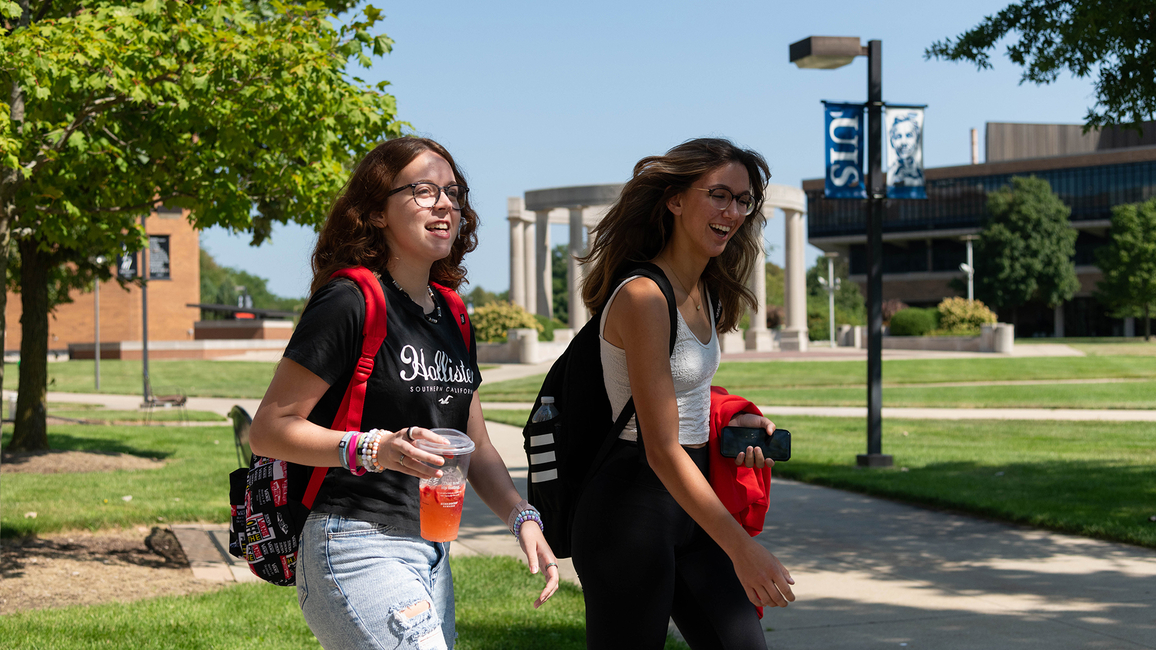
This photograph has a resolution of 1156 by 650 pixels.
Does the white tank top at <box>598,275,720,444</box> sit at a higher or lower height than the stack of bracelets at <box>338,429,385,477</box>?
higher

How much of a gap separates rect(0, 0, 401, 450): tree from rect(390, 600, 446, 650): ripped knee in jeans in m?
4.34

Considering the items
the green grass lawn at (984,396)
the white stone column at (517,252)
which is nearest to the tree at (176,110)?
the green grass lawn at (984,396)

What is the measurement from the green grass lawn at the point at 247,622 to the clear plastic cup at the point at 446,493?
2.62 metres

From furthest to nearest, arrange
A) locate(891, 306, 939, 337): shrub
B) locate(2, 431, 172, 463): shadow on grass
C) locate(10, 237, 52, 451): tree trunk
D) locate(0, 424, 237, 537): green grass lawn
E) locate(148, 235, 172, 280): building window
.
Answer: locate(148, 235, 172, 280): building window → locate(891, 306, 939, 337): shrub → locate(2, 431, 172, 463): shadow on grass → locate(10, 237, 52, 451): tree trunk → locate(0, 424, 237, 537): green grass lawn

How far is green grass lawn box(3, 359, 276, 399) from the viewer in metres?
31.4

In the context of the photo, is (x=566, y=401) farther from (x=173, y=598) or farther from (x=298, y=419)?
(x=173, y=598)

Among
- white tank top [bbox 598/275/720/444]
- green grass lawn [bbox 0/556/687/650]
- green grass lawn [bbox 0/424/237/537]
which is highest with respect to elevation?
white tank top [bbox 598/275/720/444]

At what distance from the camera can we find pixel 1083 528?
728 cm

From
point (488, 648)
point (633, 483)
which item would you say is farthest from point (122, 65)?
point (633, 483)

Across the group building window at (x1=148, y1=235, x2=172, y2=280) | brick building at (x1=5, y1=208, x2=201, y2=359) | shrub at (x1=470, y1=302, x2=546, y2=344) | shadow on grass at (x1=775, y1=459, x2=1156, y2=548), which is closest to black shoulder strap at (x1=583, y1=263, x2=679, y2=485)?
shadow on grass at (x1=775, y1=459, x2=1156, y2=548)

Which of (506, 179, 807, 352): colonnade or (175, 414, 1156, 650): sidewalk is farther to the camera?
(506, 179, 807, 352): colonnade

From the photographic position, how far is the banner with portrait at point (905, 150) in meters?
11.1

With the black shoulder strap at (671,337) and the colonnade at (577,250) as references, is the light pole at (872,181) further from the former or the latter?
the colonnade at (577,250)

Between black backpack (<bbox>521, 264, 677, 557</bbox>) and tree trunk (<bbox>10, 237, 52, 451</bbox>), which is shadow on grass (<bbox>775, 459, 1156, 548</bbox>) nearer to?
black backpack (<bbox>521, 264, 677, 557</bbox>)
